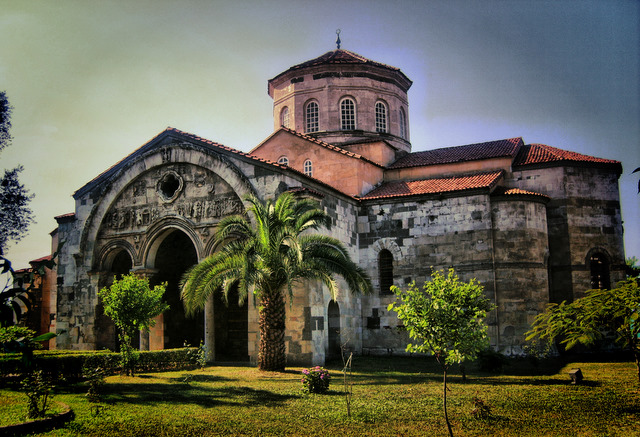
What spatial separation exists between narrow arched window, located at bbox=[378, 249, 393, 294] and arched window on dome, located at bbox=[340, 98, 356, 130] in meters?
7.61

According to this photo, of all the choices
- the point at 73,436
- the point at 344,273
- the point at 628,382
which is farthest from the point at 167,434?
the point at 628,382

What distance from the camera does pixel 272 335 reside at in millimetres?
16406

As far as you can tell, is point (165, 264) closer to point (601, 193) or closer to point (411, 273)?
point (411, 273)

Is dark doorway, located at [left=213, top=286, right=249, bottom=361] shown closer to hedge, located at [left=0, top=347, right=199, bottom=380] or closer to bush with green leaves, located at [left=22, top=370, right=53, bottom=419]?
hedge, located at [left=0, top=347, right=199, bottom=380]

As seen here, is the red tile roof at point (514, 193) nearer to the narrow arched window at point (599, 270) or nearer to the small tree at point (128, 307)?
the narrow arched window at point (599, 270)

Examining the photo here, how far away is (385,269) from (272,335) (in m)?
7.71

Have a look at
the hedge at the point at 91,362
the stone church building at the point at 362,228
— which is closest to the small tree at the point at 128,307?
the hedge at the point at 91,362

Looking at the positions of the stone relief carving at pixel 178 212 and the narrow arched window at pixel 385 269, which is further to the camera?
the narrow arched window at pixel 385 269

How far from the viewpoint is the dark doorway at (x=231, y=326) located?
22812mm

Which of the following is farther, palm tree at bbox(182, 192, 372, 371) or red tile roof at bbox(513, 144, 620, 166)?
red tile roof at bbox(513, 144, 620, 166)

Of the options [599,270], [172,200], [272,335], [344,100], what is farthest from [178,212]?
[599,270]

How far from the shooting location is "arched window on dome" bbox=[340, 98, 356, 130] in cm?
2772

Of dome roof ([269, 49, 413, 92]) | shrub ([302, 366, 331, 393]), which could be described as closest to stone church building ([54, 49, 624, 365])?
dome roof ([269, 49, 413, 92])

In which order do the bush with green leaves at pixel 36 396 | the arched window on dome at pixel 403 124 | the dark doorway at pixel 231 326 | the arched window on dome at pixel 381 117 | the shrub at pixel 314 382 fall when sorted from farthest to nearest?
the arched window on dome at pixel 403 124
the arched window on dome at pixel 381 117
the dark doorway at pixel 231 326
the shrub at pixel 314 382
the bush with green leaves at pixel 36 396
